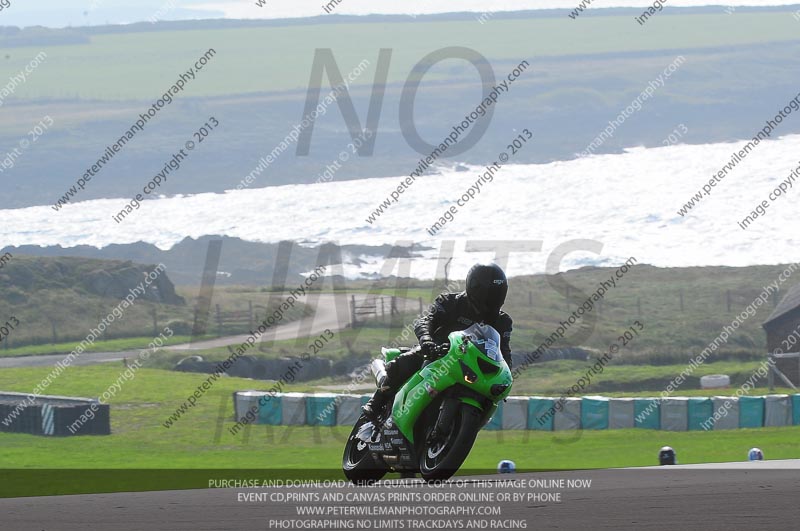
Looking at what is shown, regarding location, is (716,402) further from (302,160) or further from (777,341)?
(302,160)

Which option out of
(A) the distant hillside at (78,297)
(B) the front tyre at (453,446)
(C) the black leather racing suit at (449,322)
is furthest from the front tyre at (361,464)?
(A) the distant hillside at (78,297)

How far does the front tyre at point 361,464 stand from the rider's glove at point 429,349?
1350 millimetres

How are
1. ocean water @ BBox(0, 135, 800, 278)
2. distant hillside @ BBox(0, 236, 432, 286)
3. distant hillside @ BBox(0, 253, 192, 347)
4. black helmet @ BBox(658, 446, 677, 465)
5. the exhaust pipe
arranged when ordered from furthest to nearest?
distant hillside @ BBox(0, 236, 432, 286) < ocean water @ BBox(0, 135, 800, 278) < distant hillside @ BBox(0, 253, 192, 347) < black helmet @ BBox(658, 446, 677, 465) < the exhaust pipe

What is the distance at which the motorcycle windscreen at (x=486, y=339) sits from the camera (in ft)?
33.8

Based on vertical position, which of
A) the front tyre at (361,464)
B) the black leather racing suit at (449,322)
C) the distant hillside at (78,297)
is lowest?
the front tyre at (361,464)

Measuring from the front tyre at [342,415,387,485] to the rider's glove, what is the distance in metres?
1.35

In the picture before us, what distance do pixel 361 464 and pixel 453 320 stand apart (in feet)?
5.59

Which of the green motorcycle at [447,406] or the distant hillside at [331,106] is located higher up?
the distant hillside at [331,106]

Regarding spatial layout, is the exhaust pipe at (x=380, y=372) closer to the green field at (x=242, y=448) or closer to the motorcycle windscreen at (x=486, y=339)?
the motorcycle windscreen at (x=486, y=339)

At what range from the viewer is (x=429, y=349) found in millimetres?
10648

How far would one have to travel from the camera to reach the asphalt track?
338 inches

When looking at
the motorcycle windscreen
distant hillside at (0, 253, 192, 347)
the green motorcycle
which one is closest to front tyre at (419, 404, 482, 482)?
the green motorcycle

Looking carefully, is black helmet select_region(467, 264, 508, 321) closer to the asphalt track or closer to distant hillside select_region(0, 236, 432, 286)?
the asphalt track

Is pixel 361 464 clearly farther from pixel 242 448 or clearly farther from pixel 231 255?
pixel 231 255
